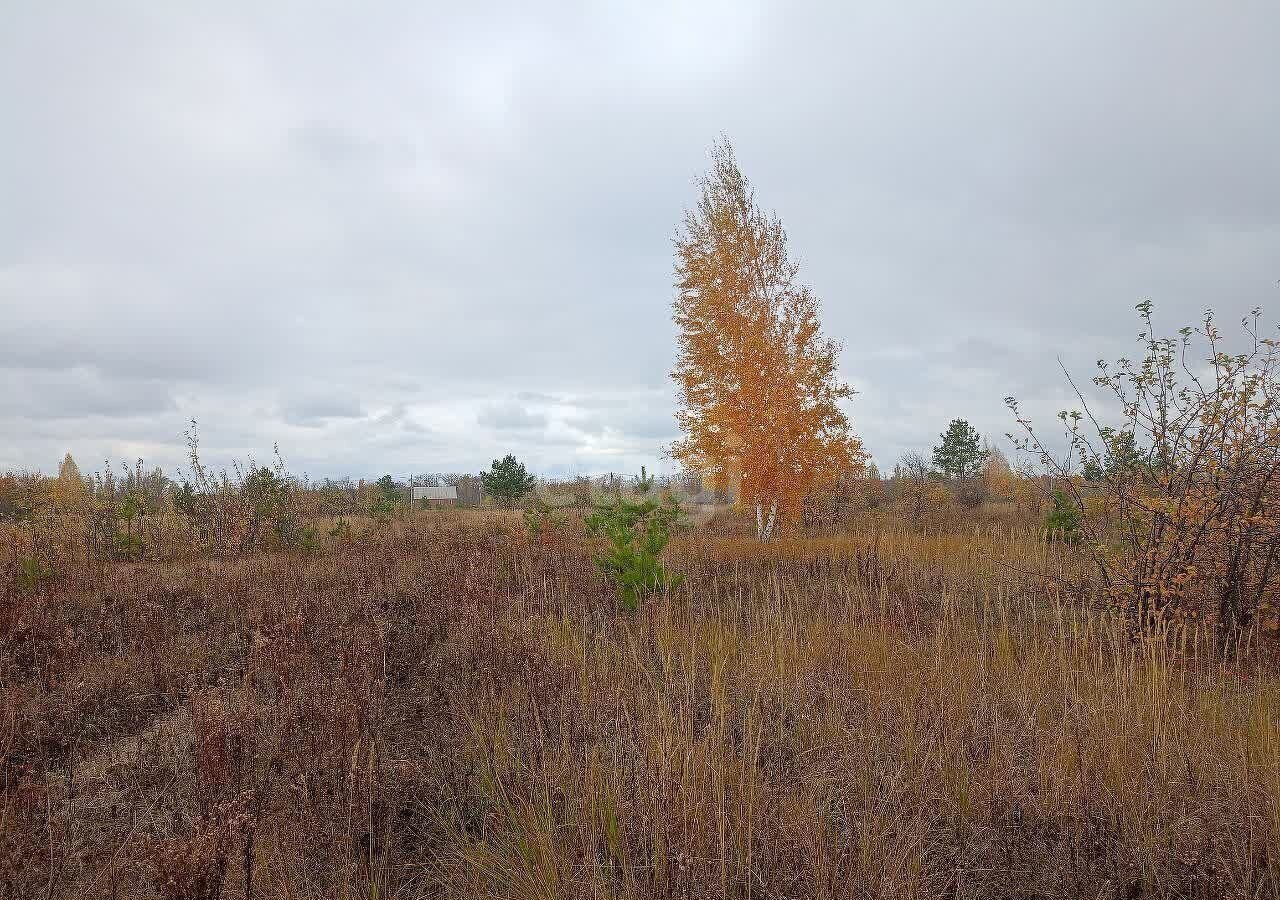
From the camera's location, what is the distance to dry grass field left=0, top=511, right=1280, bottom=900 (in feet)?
8.84

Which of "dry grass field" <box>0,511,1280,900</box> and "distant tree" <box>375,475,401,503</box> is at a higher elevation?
"distant tree" <box>375,475,401,503</box>

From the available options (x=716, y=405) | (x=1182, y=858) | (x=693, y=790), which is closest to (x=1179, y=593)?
(x=1182, y=858)

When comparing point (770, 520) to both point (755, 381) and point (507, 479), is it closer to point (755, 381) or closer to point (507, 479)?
point (755, 381)

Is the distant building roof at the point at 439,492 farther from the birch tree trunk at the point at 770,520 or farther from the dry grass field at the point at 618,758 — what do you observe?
the dry grass field at the point at 618,758

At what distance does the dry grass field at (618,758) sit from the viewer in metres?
2.69

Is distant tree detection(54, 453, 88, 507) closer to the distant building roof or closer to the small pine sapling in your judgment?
the distant building roof

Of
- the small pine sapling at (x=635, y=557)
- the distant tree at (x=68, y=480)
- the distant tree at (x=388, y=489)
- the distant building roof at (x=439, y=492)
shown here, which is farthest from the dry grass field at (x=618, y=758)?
the distant building roof at (x=439, y=492)

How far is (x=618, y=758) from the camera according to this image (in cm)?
344

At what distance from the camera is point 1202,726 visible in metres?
3.89

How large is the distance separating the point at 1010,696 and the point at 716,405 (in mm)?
8955

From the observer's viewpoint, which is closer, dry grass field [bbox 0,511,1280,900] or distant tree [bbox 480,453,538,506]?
dry grass field [bbox 0,511,1280,900]

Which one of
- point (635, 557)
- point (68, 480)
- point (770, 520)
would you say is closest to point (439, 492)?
point (68, 480)

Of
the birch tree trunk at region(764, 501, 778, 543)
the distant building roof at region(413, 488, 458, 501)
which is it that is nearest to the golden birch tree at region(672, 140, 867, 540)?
the birch tree trunk at region(764, 501, 778, 543)

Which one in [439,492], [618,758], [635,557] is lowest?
[618,758]
